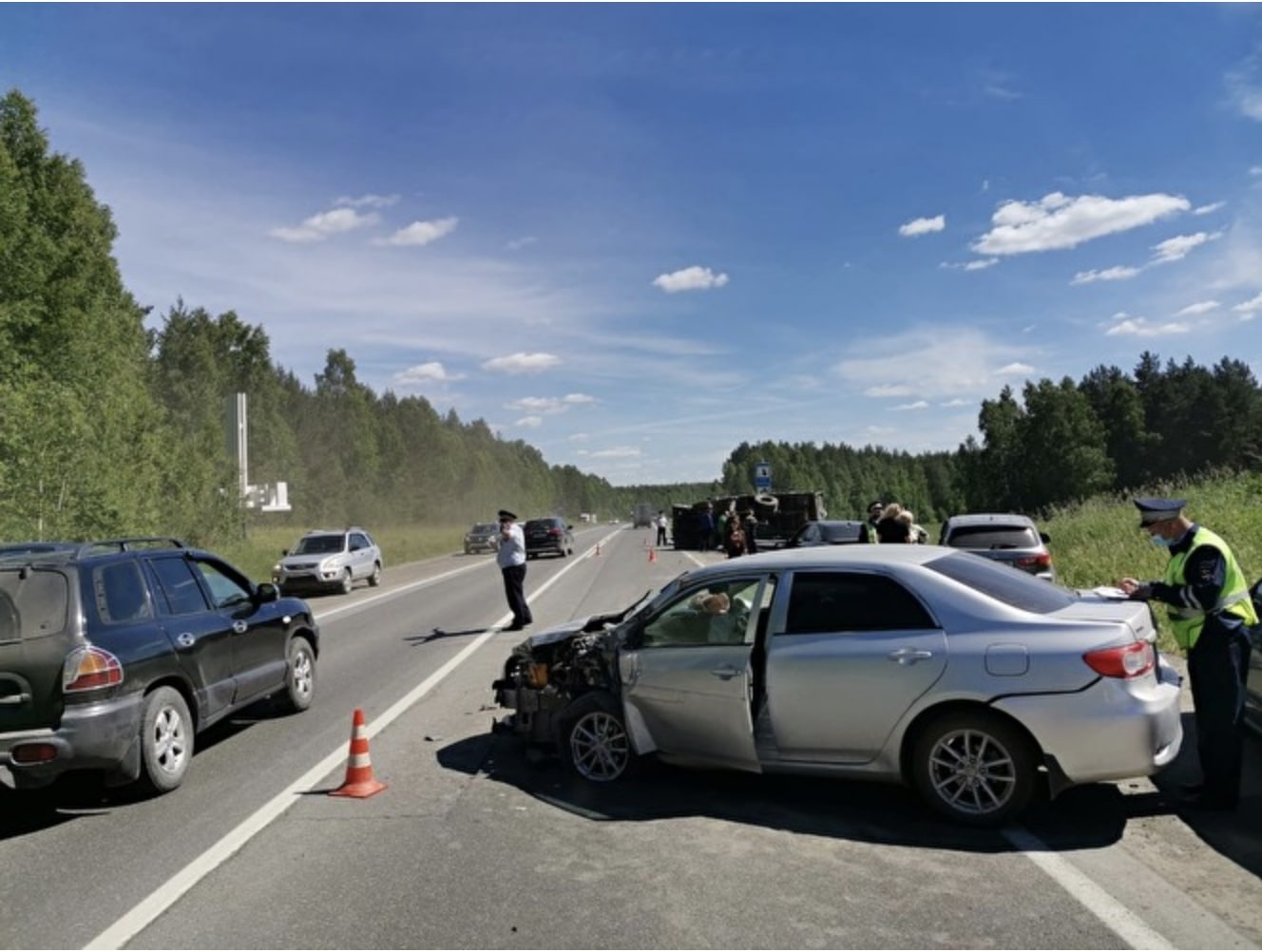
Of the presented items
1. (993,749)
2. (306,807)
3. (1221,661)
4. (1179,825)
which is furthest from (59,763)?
(1221,661)

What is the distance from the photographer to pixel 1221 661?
5.21 meters

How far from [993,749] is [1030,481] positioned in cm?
8366

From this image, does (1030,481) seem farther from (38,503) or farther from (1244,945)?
(1244,945)

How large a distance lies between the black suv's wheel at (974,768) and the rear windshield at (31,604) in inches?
208

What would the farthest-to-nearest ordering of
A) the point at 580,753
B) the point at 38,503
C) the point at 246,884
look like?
the point at 38,503 < the point at 580,753 < the point at 246,884

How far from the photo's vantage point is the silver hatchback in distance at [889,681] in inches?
188

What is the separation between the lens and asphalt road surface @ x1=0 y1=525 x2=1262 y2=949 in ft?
12.5

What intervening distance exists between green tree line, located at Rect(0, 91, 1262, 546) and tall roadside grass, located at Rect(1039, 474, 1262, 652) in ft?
51.0

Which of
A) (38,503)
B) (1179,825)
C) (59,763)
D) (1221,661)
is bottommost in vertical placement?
(1179,825)

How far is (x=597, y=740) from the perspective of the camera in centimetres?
611

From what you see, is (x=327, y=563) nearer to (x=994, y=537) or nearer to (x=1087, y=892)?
(x=994, y=537)

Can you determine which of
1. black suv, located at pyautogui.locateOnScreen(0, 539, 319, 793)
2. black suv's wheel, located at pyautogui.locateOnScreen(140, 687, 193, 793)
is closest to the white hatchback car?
black suv, located at pyautogui.locateOnScreen(0, 539, 319, 793)

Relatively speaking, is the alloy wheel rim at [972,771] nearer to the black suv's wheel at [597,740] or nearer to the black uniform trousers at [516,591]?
the black suv's wheel at [597,740]

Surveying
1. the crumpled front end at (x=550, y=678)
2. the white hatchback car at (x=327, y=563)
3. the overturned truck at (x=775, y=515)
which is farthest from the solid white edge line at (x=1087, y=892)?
the overturned truck at (x=775, y=515)
